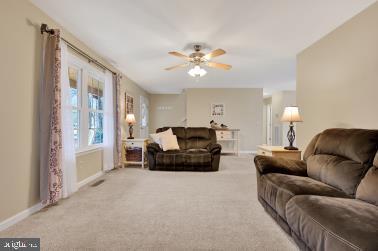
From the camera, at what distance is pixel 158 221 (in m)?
2.30

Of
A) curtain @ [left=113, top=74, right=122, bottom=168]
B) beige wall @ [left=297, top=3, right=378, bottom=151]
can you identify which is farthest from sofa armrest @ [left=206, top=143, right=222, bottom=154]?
curtain @ [left=113, top=74, right=122, bottom=168]

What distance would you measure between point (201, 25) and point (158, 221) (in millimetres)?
2502

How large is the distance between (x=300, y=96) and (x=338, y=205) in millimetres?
2988

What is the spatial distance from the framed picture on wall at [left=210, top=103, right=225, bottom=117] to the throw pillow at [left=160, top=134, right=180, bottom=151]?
121 inches

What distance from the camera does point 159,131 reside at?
568 cm

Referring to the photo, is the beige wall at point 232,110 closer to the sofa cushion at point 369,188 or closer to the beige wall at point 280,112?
the beige wall at point 280,112

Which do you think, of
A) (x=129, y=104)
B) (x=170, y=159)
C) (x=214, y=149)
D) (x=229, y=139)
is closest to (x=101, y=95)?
(x=129, y=104)

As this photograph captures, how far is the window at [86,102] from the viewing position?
12.1ft

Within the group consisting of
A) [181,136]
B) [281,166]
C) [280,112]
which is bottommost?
[281,166]

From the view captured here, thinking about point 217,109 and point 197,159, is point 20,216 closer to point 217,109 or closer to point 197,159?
point 197,159

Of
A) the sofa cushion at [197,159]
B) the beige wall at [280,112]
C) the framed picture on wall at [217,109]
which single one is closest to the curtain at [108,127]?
the sofa cushion at [197,159]

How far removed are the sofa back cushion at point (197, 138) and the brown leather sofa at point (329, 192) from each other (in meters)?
2.73

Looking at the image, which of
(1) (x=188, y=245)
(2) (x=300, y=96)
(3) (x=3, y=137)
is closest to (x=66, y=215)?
(3) (x=3, y=137)

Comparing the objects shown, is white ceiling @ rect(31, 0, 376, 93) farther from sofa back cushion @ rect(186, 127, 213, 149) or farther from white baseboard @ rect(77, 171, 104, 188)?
white baseboard @ rect(77, 171, 104, 188)
